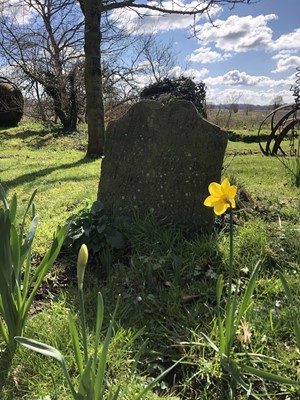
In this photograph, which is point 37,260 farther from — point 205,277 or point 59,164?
point 59,164

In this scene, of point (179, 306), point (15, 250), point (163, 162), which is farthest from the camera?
point (163, 162)

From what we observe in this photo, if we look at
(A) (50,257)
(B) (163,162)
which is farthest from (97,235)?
(A) (50,257)

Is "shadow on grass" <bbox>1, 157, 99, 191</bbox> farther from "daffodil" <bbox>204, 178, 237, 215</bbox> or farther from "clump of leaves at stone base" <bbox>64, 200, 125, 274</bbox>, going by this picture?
"daffodil" <bbox>204, 178, 237, 215</bbox>

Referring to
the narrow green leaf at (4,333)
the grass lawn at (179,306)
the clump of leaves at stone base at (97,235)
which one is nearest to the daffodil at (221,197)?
the grass lawn at (179,306)

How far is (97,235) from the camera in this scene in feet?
9.38

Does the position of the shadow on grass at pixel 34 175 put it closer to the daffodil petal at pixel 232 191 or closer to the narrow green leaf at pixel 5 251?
the narrow green leaf at pixel 5 251

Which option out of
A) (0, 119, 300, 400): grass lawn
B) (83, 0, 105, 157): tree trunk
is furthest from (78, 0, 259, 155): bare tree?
(0, 119, 300, 400): grass lawn

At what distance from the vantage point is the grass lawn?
1693 mm

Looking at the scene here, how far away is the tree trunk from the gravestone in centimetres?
536

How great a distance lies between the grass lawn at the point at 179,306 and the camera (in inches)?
66.7

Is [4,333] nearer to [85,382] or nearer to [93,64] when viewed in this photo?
[85,382]

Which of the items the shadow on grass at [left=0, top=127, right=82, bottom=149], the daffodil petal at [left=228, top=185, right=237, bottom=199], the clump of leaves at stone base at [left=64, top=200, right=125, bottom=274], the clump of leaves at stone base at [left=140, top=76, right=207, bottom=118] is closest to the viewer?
the daffodil petal at [left=228, top=185, right=237, bottom=199]

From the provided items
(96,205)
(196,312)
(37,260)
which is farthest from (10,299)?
(96,205)

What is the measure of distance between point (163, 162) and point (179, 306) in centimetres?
125
